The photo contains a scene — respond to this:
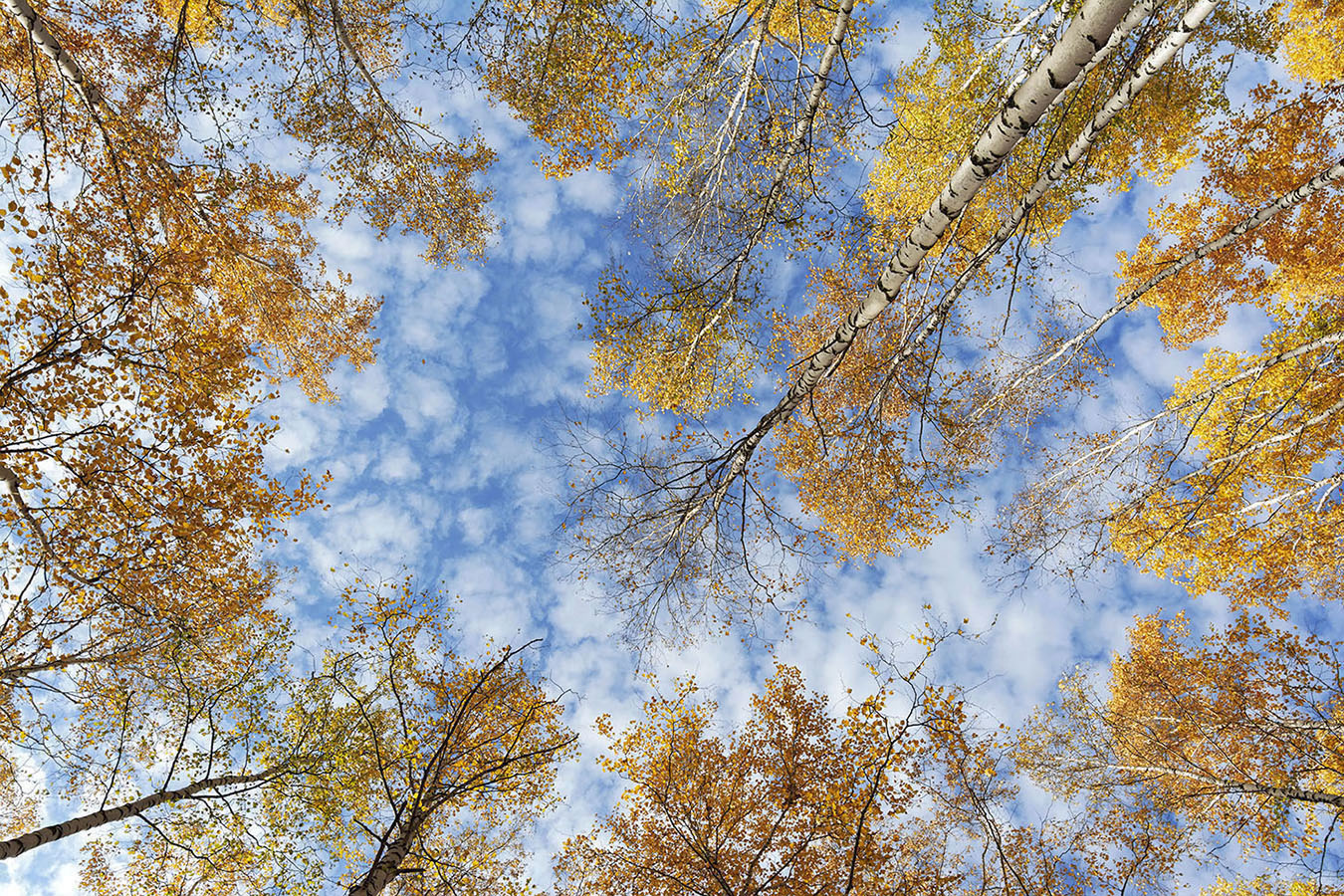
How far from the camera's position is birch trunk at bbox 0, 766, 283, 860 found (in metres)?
4.91

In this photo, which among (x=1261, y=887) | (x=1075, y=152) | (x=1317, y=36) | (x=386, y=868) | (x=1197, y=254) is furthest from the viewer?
(x=1261, y=887)

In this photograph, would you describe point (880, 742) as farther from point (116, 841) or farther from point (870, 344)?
point (116, 841)

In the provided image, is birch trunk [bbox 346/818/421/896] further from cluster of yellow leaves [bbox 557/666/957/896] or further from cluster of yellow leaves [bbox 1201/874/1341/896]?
cluster of yellow leaves [bbox 1201/874/1341/896]

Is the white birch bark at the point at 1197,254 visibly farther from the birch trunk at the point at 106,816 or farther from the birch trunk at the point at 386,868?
the birch trunk at the point at 106,816

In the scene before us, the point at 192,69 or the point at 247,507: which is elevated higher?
the point at 192,69

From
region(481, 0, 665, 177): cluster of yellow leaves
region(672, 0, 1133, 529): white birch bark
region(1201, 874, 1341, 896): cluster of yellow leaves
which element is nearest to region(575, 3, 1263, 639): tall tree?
region(672, 0, 1133, 529): white birch bark

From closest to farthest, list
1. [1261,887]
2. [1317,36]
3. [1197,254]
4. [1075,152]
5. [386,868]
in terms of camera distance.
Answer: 1. [386,868]
2. [1075,152]
3. [1197,254]
4. [1317,36]
5. [1261,887]

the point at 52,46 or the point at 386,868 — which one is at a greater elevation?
the point at 52,46

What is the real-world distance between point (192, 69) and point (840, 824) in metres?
12.7

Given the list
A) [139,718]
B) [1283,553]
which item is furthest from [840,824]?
[139,718]

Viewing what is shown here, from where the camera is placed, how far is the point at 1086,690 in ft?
44.4

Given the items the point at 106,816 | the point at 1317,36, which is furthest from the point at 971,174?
the point at 1317,36

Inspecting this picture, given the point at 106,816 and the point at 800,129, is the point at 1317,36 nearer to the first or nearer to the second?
the point at 800,129

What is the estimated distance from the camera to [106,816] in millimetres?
5430
